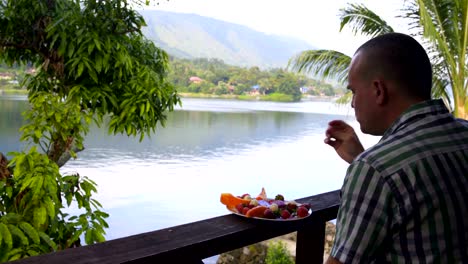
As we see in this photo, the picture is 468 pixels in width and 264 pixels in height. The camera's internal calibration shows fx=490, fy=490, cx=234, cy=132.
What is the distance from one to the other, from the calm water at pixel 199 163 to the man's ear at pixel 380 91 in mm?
8358

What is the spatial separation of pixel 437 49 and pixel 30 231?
588 centimetres

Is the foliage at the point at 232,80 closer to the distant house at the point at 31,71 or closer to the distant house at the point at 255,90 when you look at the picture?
the distant house at the point at 255,90

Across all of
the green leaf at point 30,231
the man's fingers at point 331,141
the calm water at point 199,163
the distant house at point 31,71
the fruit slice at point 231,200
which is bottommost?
the calm water at point 199,163

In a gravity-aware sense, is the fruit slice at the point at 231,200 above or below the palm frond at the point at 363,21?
below

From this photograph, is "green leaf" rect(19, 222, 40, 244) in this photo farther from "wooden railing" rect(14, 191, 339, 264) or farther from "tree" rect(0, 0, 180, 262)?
"wooden railing" rect(14, 191, 339, 264)

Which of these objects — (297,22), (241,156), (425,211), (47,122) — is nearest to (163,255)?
(425,211)

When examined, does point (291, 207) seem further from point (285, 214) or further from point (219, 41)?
point (219, 41)

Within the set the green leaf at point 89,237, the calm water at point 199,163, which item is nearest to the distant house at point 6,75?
the calm water at point 199,163

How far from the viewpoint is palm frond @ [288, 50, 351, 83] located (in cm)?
641

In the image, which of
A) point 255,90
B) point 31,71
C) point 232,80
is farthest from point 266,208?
point 255,90

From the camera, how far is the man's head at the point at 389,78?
2.38 feet

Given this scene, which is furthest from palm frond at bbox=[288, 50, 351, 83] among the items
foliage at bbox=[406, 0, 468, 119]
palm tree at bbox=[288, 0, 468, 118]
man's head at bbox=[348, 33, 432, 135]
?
man's head at bbox=[348, 33, 432, 135]

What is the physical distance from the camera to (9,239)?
142 centimetres

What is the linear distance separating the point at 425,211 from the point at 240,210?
1.88 ft
